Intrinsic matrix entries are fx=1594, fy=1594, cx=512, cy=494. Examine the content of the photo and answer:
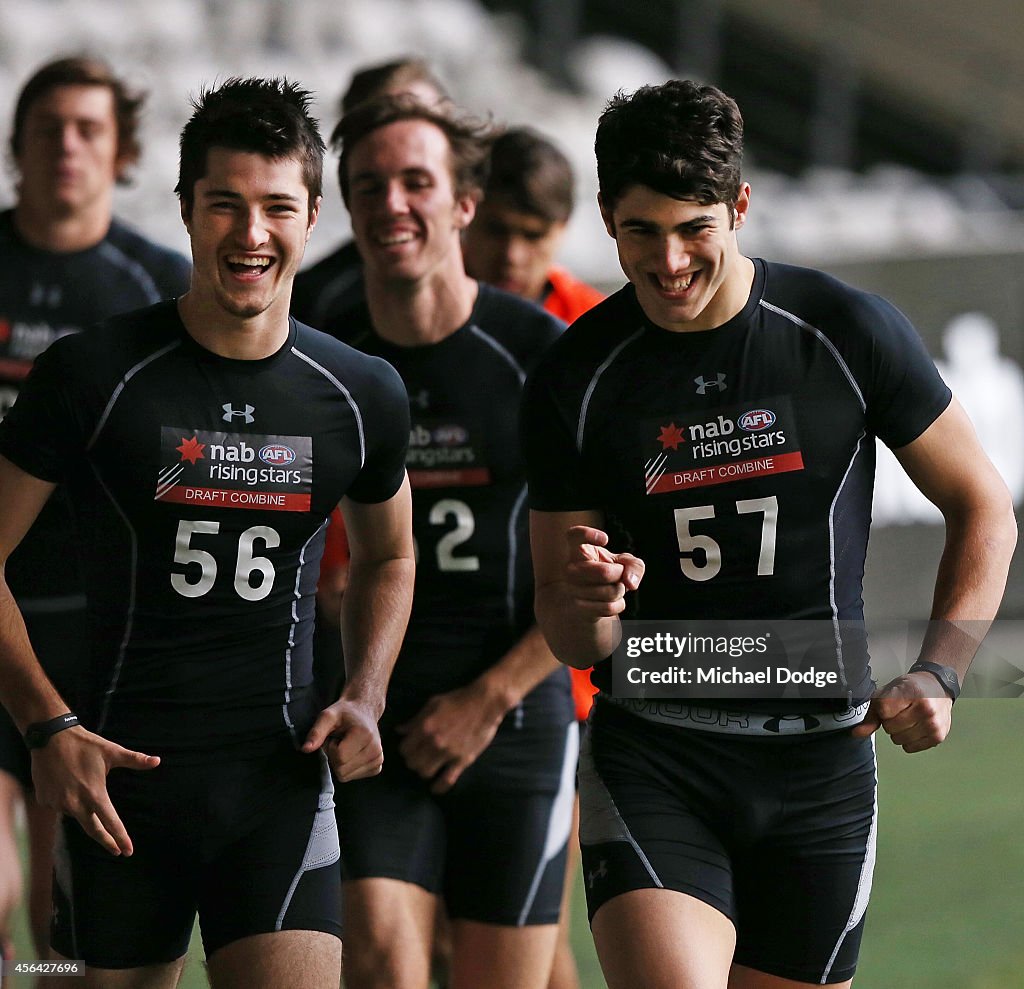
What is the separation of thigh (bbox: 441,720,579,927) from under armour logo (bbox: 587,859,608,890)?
0.84 meters

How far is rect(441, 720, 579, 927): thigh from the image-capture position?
409 cm

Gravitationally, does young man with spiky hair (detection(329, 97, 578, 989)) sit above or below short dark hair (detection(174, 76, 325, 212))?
below

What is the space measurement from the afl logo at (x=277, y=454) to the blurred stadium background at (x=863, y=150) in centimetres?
199

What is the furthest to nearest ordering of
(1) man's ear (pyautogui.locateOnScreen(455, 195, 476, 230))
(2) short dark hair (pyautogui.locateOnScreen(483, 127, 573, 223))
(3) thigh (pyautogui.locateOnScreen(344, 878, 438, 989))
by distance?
(2) short dark hair (pyautogui.locateOnScreen(483, 127, 573, 223)), (1) man's ear (pyautogui.locateOnScreen(455, 195, 476, 230)), (3) thigh (pyautogui.locateOnScreen(344, 878, 438, 989))

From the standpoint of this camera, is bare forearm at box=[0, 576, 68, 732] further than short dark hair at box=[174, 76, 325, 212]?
No

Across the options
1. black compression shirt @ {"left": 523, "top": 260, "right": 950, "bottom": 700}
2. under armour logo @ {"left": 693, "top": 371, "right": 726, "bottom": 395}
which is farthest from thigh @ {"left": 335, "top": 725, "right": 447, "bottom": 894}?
under armour logo @ {"left": 693, "top": 371, "right": 726, "bottom": 395}

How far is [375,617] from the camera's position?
346 cm

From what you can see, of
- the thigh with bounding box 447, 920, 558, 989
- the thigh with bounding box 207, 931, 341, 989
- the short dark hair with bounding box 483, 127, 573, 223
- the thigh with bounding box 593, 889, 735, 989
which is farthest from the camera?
the short dark hair with bounding box 483, 127, 573, 223

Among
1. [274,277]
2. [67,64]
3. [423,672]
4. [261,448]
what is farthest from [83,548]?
[67,64]

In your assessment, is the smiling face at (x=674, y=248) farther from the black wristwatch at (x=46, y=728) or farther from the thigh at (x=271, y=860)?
the black wristwatch at (x=46, y=728)

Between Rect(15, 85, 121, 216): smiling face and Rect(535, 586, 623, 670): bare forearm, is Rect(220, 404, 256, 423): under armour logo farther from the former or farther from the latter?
Rect(15, 85, 121, 216): smiling face

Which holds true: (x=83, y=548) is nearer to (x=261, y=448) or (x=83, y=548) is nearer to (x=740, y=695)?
(x=261, y=448)

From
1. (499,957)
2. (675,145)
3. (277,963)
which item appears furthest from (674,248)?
(499,957)

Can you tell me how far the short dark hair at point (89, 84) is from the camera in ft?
16.5
